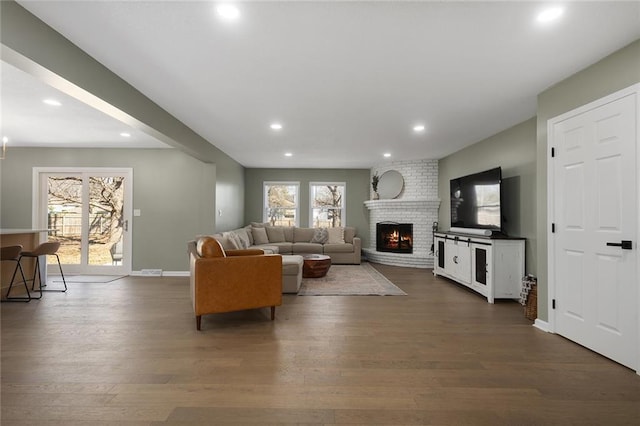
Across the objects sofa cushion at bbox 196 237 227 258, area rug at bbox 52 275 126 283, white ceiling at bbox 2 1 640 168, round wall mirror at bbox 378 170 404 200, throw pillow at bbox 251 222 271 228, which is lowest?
area rug at bbox 52 275 126 283

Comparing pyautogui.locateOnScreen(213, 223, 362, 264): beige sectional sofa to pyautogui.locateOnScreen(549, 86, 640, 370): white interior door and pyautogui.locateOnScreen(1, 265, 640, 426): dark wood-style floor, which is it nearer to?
pyautogui.locateOnScreen(1, 265, 640, 426): dark wood-style floor

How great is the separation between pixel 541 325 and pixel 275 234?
18.9 ft

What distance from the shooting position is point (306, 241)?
8031 millimetres

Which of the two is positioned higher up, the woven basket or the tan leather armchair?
the tan leather armchair

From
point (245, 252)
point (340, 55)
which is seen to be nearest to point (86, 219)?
point (245, 252)

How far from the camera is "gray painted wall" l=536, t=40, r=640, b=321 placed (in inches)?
97.0

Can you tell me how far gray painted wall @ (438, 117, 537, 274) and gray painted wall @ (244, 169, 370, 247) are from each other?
3.38m

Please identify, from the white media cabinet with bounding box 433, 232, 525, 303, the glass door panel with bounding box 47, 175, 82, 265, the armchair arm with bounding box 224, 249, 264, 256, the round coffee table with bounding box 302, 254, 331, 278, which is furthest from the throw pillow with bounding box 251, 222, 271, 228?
the white media cabinet with bounding box 433, 232, 525, 303

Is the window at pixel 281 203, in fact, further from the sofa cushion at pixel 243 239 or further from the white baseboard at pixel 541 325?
the white baseboard at pixel 541 325

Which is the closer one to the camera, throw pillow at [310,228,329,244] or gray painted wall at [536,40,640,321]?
gray painted wall at [536,40,640,321]

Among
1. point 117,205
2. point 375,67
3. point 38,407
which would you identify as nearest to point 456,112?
point 375,67

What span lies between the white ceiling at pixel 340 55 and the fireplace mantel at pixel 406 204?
2.95 metres

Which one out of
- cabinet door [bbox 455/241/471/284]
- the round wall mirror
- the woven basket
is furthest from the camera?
the round wall mirror

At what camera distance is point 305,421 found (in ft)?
5.99
